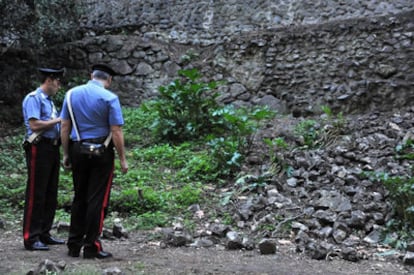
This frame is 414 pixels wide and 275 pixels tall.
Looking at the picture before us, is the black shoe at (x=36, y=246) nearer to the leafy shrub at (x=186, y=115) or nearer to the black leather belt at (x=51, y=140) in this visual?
the black leather belt at (x=51, y=140)

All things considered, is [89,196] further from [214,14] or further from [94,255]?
[214,14]

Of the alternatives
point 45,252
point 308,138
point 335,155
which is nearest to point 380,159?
point 335,155

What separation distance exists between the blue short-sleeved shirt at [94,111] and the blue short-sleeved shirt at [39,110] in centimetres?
54

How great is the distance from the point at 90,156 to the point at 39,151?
0.75 meters

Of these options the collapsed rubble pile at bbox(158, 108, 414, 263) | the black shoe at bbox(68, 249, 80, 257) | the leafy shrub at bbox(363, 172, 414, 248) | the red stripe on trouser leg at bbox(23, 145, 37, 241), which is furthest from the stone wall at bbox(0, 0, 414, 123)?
the black shoe at bbox(68, 249, 80, 257)

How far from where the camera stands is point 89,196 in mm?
3943

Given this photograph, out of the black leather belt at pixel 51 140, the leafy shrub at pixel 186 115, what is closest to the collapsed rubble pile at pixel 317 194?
the leafy shrub at pixel 186 115

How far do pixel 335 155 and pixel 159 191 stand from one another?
8.70ft

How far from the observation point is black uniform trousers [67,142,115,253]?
3908mm

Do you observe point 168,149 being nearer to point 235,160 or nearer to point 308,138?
point 235,160

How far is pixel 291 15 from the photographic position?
36.8 ft

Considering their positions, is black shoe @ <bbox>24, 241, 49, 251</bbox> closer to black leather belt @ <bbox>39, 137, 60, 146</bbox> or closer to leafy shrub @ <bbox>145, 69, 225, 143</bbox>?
black leather belt @ <bbox>39, 137, 60, 146</bbox>

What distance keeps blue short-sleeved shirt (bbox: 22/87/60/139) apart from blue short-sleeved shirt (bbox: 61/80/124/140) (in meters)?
0.54

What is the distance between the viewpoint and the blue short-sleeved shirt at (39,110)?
432cm
